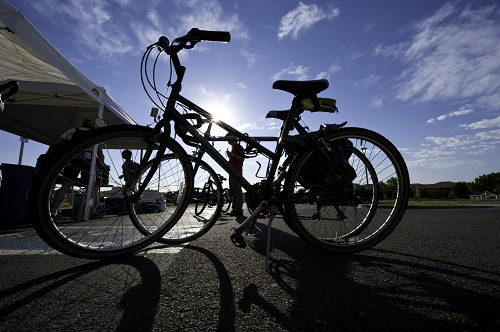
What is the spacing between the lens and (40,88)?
20.4 ft

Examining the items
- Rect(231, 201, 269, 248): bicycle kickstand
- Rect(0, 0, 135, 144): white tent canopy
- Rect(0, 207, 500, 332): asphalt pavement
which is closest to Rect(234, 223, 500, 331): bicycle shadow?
Rect(0, 207, 500, 332): asphalt pavement

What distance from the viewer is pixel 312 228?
312 cm

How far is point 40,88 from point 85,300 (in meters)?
7.16

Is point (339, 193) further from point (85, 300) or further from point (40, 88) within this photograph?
point (40, 88)

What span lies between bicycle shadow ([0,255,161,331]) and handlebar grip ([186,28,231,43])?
1.73 m

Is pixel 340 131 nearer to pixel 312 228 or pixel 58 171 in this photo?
pixel 312 228

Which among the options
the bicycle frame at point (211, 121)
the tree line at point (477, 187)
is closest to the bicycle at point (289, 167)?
the bicycle frame at point (211, 121)

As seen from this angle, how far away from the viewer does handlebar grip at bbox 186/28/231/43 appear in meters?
2.00

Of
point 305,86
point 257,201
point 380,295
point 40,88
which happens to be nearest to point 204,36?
point 305,86

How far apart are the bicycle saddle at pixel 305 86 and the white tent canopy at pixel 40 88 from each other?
14.4 feet

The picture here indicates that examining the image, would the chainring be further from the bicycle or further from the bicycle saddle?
the bicycle saddle

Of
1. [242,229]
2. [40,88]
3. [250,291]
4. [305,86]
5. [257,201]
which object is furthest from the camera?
[40,88]

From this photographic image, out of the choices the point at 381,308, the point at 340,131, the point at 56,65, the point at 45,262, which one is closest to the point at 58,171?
the point at 45,262

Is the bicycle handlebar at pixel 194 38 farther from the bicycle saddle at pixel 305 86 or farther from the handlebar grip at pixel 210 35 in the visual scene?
the bicycle saddle at pixel 305 86
